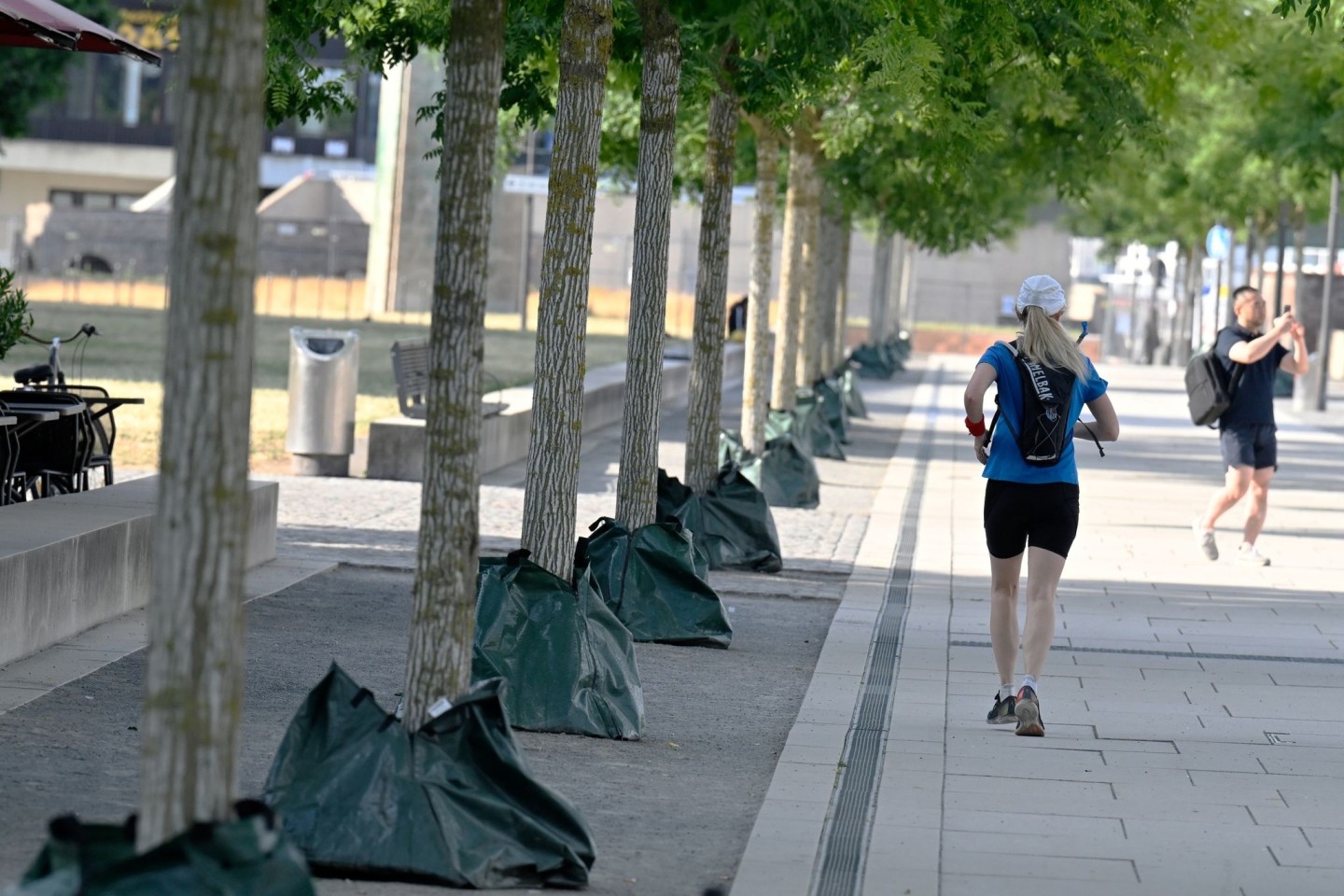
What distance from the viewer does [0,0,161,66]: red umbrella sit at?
915cm

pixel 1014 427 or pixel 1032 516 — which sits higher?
pixel 1014 427

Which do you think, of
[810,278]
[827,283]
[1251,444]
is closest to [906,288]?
[827,283]

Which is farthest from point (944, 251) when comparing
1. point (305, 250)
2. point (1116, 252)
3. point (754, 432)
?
point (1116, 252)

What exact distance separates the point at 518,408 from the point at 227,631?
15390mm

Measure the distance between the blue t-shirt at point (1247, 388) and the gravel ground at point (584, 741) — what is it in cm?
396

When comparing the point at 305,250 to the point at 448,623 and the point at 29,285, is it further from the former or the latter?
the point at 448,623

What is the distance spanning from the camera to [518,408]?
63.0 ft

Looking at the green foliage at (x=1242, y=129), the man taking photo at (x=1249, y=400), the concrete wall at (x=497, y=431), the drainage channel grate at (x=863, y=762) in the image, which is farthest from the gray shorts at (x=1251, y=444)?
the concrete wall at (x=497, y=431)

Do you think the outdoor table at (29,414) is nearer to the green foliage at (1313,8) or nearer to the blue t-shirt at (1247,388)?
the green foliage at (1313,8)

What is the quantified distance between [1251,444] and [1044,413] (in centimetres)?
602

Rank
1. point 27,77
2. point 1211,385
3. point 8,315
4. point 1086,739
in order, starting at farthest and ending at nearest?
1. point 27,77
2. point 1211,385
3. point 8,315
4. point 1086,739

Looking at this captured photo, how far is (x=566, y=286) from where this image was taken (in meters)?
7.94

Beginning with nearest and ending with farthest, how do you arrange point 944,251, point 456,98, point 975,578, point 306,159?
point 456,98, point 975,578, point 944,251, point 306,159

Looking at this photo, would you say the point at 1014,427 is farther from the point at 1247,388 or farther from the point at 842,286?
the point at 842,286
